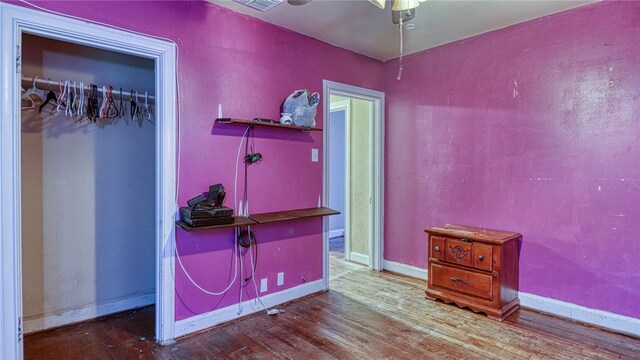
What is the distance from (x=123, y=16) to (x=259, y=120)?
116 centimetres

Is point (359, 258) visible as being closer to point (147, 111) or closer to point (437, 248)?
point (437, 248)

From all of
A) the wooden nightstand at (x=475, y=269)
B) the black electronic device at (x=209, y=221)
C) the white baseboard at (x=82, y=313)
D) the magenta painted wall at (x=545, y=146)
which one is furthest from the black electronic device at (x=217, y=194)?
the magenta painted wall at (x=545, y=146)

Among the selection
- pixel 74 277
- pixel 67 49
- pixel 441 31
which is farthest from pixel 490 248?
pixel 67 49

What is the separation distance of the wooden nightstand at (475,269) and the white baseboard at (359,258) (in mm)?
1298

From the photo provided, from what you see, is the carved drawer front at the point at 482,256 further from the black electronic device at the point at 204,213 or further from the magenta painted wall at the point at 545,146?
the black electronic device at the point at 204,213

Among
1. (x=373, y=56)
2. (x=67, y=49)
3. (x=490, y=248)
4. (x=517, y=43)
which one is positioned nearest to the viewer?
(x=67, y=49)

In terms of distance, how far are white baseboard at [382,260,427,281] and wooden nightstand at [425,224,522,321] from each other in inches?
22.2

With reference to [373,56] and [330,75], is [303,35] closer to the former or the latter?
[330,75]

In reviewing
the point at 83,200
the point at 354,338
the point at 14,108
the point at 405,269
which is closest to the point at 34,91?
the point at 14,108

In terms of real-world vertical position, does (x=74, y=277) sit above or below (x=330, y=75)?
below

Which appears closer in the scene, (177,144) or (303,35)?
(177,144)

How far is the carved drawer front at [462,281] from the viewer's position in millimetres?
3072

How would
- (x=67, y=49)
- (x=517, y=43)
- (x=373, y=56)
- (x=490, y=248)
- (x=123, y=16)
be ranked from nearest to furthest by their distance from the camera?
(x=123, y=16) < (x=67, y=49) < (x=490, y=248) < (x=517, y=43) < (x=373, y=56)

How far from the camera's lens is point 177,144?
2.65 m
